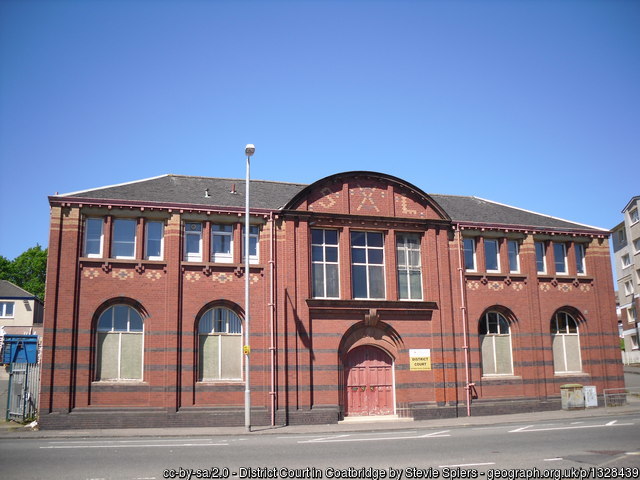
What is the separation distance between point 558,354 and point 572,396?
2.40 meters

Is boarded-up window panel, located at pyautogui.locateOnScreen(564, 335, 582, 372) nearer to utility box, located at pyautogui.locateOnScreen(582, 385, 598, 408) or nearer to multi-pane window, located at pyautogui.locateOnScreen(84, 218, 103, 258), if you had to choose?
utility box, located at pyautogui.locateOnScreen(582, 385, 598, 408)

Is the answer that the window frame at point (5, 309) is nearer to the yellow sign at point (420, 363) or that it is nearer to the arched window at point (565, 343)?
the yellow sign at point (420, 363)

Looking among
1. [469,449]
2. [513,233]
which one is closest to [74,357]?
[469,449]

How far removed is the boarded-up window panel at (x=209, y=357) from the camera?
84.7 feet

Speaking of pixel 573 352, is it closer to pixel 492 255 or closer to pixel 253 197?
pixel 492 255

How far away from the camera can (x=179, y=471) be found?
1298 centimetres

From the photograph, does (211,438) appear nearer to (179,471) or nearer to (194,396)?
(194,396)

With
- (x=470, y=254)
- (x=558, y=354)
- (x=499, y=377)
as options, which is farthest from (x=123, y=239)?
(x=558, y=354)

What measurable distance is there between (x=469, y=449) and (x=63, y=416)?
50.2 ft

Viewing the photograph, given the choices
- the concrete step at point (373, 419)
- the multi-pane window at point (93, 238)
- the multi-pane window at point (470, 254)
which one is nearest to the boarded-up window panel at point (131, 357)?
the multi-pane window at point (93, 238)

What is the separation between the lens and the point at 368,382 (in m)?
27.6

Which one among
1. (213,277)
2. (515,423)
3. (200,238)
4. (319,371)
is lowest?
(515,423)

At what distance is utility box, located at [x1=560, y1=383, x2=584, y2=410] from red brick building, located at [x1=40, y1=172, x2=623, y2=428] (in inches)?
31.0

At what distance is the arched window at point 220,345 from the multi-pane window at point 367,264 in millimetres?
5527
